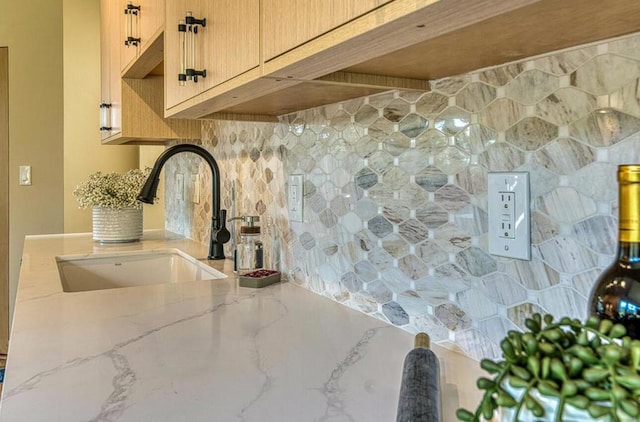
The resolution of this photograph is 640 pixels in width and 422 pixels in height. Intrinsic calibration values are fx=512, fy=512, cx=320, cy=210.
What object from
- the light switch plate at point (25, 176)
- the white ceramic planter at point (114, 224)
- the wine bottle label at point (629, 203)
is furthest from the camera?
the light switch plate at point (25, 176)

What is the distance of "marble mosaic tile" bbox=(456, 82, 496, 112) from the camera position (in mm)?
776

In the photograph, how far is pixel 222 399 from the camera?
0.66 metres

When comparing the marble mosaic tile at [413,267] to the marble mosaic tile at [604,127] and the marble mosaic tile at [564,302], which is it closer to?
the marble mosaic tile at [564,302]

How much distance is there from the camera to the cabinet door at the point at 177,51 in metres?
1.09

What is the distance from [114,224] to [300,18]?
176 centimetres

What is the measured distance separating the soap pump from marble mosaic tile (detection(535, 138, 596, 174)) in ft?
2.90

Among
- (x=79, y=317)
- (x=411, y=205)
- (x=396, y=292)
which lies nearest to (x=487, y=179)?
(x=411, y=205)

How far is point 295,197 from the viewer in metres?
1.33

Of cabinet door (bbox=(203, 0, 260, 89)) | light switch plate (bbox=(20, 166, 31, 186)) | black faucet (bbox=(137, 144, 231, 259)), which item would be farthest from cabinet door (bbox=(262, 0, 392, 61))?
light switch plate (bbox=(20, 166, 31, 186))

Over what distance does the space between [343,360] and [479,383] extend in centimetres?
47

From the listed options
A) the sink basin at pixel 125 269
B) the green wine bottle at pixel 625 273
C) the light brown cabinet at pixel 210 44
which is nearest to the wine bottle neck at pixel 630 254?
the green wine bottle at pixel 625 273

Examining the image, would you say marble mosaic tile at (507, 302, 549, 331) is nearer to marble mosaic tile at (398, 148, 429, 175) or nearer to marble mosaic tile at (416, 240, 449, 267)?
marble mosaic tile at (416, 240, 449, 267)

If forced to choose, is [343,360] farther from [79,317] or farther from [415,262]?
[79,317]

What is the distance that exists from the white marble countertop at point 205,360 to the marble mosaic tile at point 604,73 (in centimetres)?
43
